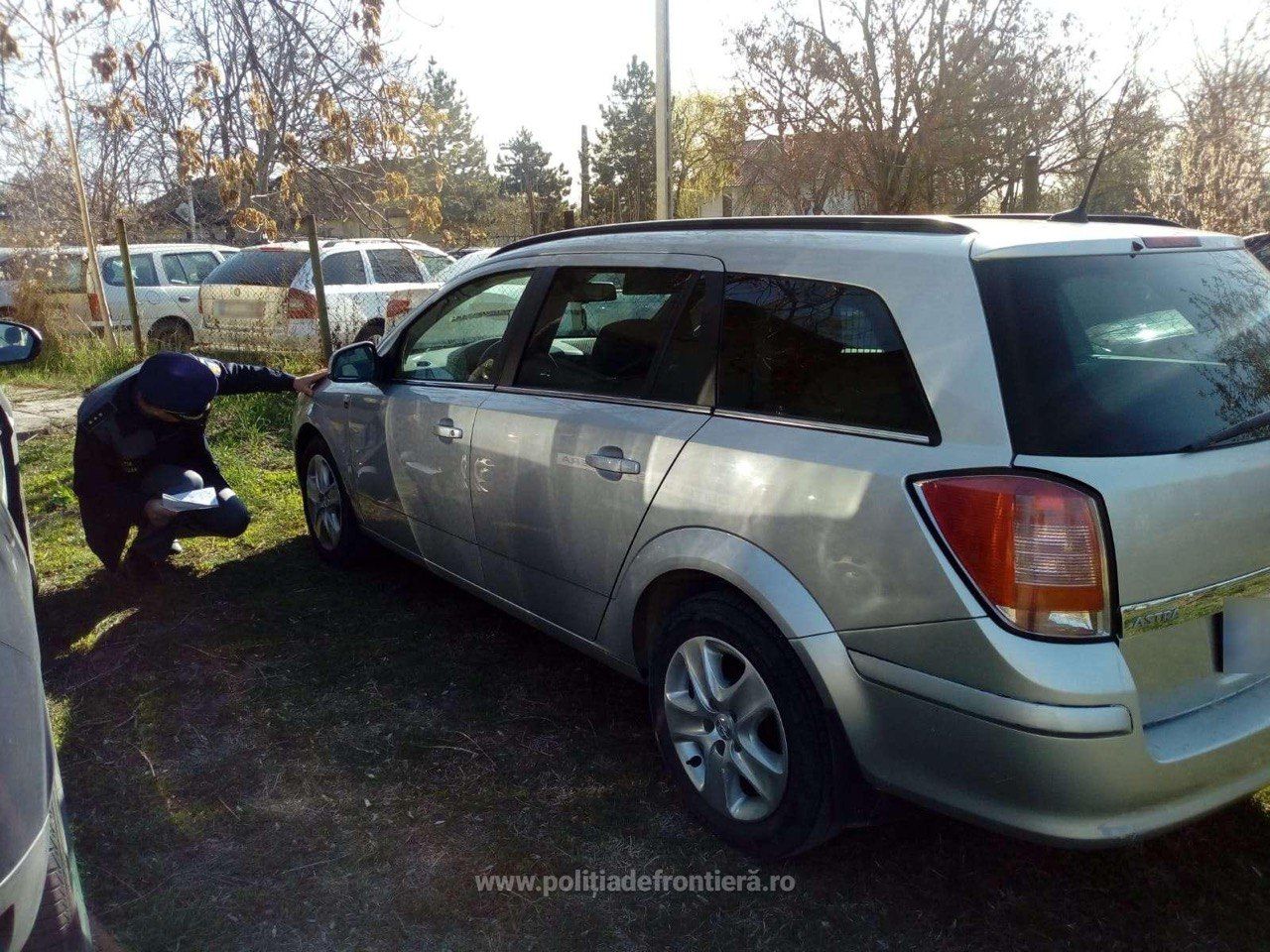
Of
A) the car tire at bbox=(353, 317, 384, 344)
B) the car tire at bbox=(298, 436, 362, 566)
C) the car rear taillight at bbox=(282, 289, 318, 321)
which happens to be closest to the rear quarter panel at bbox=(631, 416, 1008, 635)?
the car tire at bbox=(298, 436, 362, 566)

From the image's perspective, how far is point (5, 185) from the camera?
14141mm

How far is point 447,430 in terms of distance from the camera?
3.94 m

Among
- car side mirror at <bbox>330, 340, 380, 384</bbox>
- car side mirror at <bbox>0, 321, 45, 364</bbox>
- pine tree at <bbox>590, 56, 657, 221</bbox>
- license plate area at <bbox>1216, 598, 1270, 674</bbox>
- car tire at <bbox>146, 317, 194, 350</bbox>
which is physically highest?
pine tree at <bbox>590, 56, 657, 221</bbox>

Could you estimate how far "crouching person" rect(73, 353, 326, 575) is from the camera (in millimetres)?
4629

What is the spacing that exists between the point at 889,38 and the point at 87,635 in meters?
11.7

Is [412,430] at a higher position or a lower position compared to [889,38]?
lower

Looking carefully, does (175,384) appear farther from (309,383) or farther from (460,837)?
(460,837)

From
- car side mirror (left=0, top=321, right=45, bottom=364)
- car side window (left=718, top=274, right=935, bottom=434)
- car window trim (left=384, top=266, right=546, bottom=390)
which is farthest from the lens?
car window trim (left=384, top=266, right=546, bottom=390)

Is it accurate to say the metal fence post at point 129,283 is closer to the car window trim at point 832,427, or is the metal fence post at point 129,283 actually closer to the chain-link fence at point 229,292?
the chain-link fence at point 229,292

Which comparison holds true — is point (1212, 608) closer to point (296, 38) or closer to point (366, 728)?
point (366, 728)

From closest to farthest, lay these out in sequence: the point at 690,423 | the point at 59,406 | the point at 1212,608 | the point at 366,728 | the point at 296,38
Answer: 1. the point at 1212,608
2. the point at 690,423
3. the point at 366,728
4. the point at 296,38
5. the point at 59,406

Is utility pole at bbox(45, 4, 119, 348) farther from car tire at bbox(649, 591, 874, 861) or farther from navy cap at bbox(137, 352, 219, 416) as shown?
car tire at bbox(649, 591, 874, 861)

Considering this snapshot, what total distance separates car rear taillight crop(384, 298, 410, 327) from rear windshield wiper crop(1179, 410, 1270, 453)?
9.80 metres

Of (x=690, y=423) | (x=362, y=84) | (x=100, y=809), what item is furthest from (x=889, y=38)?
(x=100, y=809)
